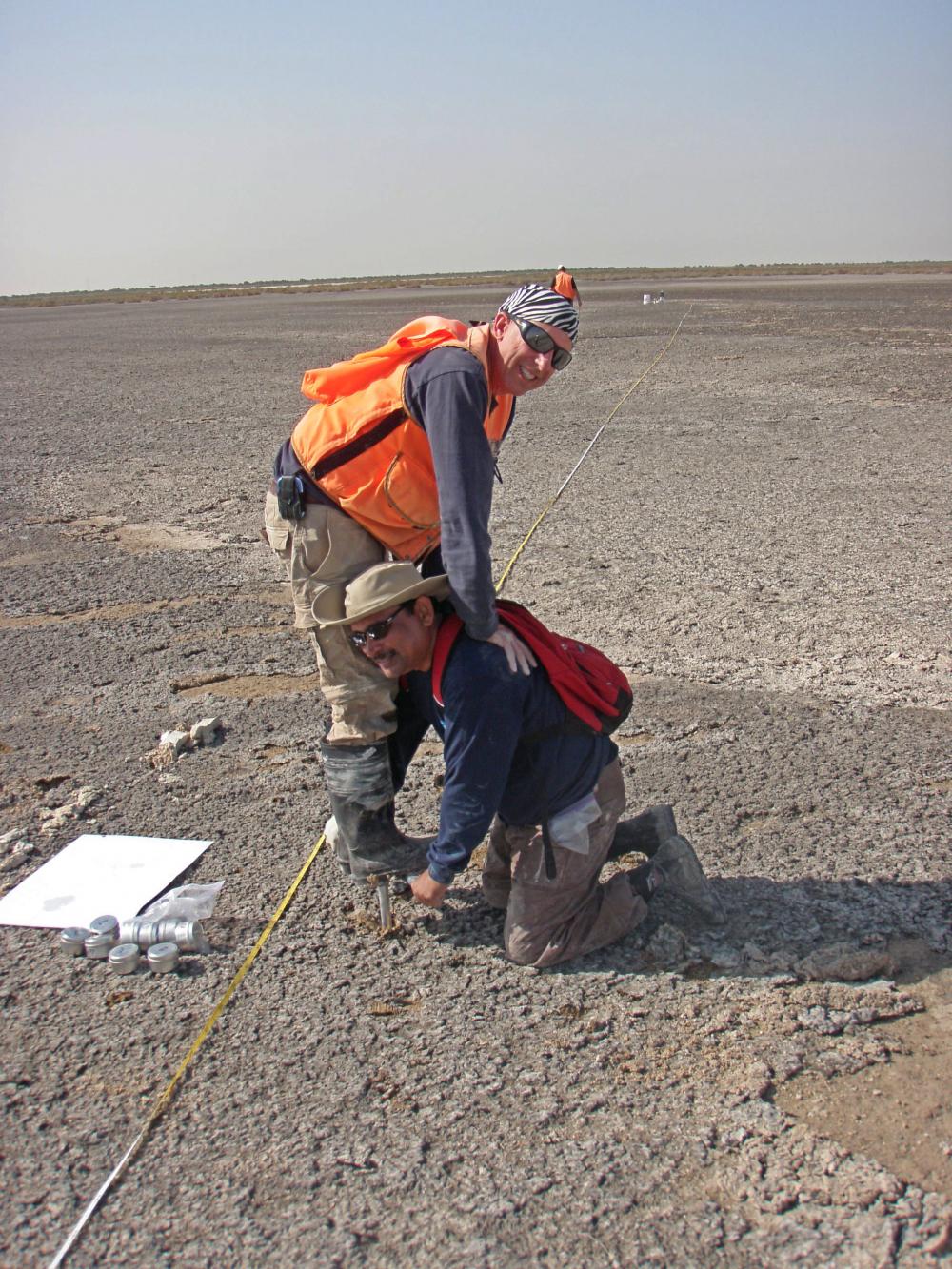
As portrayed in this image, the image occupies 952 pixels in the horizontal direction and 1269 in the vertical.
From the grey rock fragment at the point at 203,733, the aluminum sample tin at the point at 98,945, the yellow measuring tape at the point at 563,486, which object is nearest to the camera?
the aluminum sample tin at the point at 98,945

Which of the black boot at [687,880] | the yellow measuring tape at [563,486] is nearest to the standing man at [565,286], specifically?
the black boot at [687,880]

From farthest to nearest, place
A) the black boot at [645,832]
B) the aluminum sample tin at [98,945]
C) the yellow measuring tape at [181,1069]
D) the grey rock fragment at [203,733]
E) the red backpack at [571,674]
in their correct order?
the grey rock fragment at [203,733] → the black boot at [645,832] → the aluminum sample tin at [98,945] → the red backpack at [571,674] → the yellow measuring tape at [181,1069]

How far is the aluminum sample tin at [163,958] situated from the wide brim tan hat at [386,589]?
954 millimetres

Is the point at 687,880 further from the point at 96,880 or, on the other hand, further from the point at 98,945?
the point at 96,880

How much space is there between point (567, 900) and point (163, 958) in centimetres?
106

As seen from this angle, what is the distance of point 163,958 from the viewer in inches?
114

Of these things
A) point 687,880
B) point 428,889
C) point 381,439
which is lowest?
point 687,880

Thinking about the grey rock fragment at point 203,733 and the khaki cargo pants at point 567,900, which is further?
the grey rock fragment at point 203,733

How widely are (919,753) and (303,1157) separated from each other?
2653 millimetres

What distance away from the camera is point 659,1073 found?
2494 mm

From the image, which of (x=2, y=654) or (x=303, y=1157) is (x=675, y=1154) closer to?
(x=303, y=1157)

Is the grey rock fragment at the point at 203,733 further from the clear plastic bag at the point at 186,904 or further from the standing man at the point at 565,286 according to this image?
the standing man at the point at 565,286

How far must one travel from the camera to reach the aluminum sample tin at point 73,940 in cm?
298

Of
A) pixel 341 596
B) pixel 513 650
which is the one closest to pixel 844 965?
pixel 513 650
